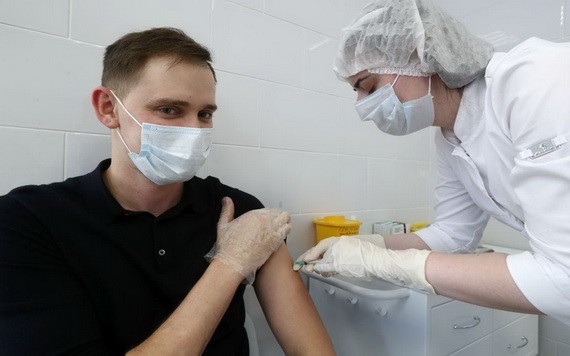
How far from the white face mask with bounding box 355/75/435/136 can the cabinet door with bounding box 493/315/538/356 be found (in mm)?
964

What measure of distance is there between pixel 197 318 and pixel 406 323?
71 centimetres

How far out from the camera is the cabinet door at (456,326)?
1016mm

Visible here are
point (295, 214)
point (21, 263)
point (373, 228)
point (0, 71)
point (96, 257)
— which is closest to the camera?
point (21, 263)

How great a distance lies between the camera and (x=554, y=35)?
1542mm

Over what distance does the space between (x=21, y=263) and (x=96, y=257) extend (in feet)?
0.47

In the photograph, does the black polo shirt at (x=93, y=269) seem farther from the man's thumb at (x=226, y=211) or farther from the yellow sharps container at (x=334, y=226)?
the yellow sharps container at (x=334, y=226)

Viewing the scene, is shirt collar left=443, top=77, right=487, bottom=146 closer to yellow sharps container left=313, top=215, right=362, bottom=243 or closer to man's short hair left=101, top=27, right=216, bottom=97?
yellow sharps container left=313, top=215, right=362, bottom=243

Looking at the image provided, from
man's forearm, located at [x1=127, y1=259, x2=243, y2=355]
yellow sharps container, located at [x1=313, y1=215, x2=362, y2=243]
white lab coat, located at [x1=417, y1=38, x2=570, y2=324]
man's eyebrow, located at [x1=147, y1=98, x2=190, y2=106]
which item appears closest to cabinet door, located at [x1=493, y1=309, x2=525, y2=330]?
white lab coat, located at [x1=417, y1=38, x2=570, y2=324]

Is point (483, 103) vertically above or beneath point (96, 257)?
above

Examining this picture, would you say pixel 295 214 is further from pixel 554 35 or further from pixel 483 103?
pixel 554 35

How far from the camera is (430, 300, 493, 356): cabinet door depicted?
1016 millimetres

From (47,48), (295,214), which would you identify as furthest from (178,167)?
(295,214)

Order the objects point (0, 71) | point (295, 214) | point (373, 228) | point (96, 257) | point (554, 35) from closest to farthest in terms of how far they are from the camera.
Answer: point (96, 257) → point (0, 71) → point (295, 214) → point (554, 35) → point (373, 228)

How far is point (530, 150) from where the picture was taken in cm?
68
